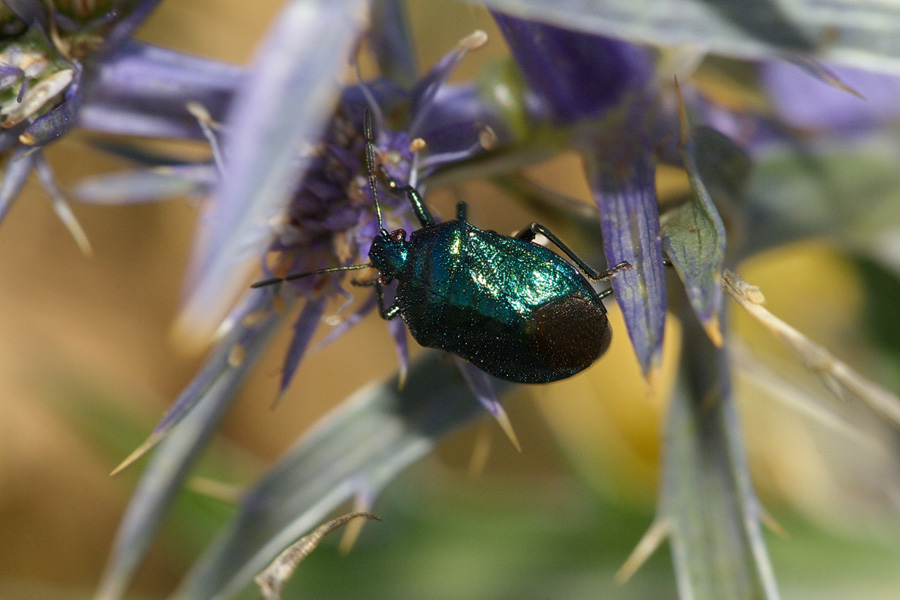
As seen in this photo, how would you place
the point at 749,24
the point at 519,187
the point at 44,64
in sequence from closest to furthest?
the point at 749,24
the point at 44,64
the point at 519,187

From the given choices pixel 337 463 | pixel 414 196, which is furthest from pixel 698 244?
pixel 337 463

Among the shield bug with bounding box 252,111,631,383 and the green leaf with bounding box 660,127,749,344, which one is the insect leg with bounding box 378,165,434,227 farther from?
the green leaf with bounding box 660,127,749,344

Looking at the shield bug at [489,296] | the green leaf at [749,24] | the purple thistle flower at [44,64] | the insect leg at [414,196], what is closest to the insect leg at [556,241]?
the shield bug at [489,296]

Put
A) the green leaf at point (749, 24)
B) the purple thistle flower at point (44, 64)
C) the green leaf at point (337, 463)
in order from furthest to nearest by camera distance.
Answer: the green leaf at point (337, 463)
the purple thistle flower at point (44, 64)
the green leaf at point (749, 24)

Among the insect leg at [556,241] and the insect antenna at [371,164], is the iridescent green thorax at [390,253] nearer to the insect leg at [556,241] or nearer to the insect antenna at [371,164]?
the insect antenna at [371,164]

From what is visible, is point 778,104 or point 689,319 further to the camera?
point 778,104

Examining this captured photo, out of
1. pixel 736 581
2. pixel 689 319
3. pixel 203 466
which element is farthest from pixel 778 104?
pixel 203 466

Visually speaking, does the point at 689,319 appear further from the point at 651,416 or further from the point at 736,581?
the point at 651,416

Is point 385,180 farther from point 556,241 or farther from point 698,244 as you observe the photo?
point 698,244

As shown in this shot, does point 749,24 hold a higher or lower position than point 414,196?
higher
